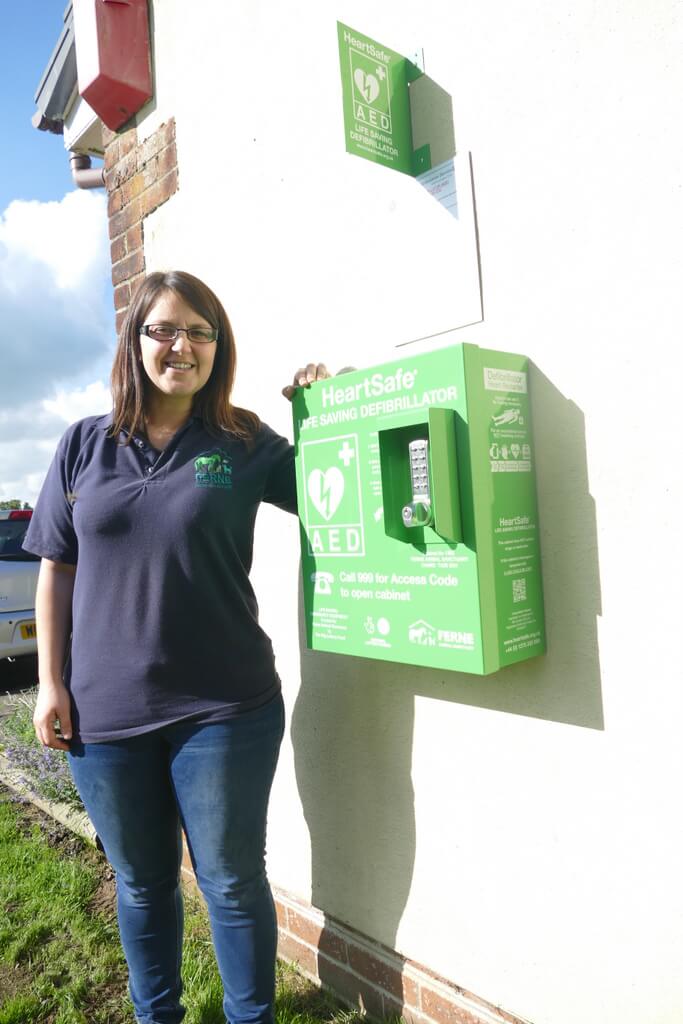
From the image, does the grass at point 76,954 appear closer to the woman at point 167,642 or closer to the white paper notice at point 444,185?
the woman at point 167,642

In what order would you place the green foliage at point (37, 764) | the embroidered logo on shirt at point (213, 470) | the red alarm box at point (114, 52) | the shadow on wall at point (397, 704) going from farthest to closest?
the green foliage at point (37, 764), the red alarm box at point (114, 52), the embroidered logo on shirt at point (213, 470), the shadow on wall at point (397, 704)

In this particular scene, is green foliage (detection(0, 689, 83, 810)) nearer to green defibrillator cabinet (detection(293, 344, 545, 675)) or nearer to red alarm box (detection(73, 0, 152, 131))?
green defibrillator cabinet (detection(293, 344, 545, 675))

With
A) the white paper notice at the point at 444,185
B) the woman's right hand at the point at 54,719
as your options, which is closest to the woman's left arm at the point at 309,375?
the white paper notice at the point at 444,185

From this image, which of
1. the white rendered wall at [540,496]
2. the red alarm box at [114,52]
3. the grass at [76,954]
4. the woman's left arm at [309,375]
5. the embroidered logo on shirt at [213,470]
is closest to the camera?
the white rendered wall at [540,496]

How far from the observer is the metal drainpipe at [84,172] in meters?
3.50

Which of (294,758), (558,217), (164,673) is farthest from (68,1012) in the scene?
(558,217)

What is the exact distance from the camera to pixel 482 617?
155 centimetres

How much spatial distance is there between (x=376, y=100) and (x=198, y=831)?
180 cm

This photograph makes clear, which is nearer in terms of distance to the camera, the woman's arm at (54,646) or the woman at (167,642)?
the woman at (167,642)

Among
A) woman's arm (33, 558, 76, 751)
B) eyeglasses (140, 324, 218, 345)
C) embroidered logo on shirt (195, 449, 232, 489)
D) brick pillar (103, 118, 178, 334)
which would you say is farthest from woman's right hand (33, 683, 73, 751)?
brick pillar (103, 118, 178, 334)

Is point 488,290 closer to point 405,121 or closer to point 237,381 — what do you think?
point 405,121

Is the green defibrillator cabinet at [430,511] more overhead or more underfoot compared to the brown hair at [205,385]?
more underfoot

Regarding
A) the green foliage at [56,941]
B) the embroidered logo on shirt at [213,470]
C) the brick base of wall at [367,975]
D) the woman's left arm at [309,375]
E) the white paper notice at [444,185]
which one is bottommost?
the green foliage at [56,941]

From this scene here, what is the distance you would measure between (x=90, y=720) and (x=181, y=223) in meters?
1.80
